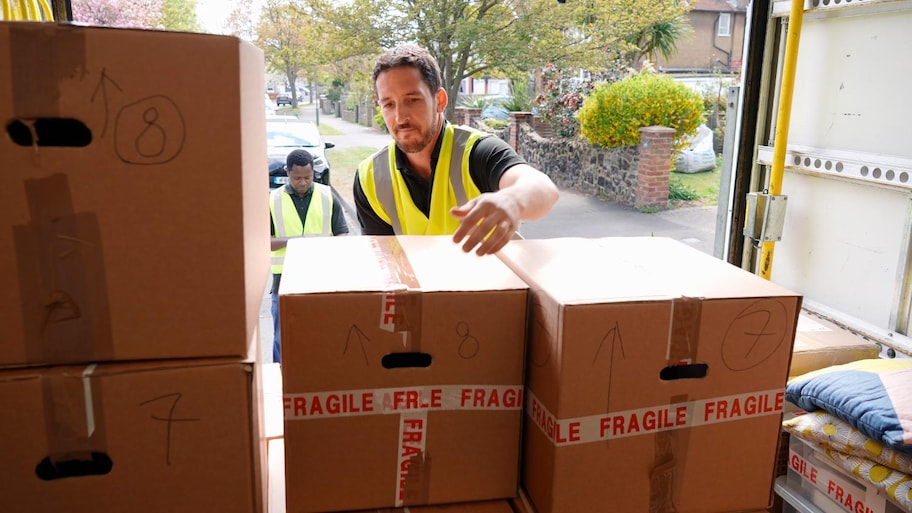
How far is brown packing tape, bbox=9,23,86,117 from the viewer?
78 centimetres

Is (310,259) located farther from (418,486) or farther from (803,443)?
(803,443)

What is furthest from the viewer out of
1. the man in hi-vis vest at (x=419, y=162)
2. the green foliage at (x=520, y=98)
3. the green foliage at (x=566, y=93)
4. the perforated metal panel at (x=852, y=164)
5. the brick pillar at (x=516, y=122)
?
the green foliage at (x=520, y=98)

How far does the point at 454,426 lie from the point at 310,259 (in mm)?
357

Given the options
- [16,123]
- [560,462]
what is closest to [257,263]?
[16,123]

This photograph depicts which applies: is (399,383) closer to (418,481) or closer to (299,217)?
(418,481)

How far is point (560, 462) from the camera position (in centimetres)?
103

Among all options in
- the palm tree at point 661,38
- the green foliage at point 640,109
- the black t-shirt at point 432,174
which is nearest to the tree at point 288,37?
the green foliage at point 640,109

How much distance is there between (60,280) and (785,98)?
7.43 ft

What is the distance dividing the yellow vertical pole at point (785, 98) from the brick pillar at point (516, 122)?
26.5 ft

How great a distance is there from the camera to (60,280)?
0.86m

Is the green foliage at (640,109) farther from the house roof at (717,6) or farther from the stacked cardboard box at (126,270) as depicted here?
the house roof at (717,6)

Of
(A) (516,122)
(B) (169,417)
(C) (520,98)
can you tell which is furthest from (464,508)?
(C) (520,98)

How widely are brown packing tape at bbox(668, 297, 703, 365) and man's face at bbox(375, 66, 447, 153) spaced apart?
3.55ft

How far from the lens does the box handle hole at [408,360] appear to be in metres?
1.06
